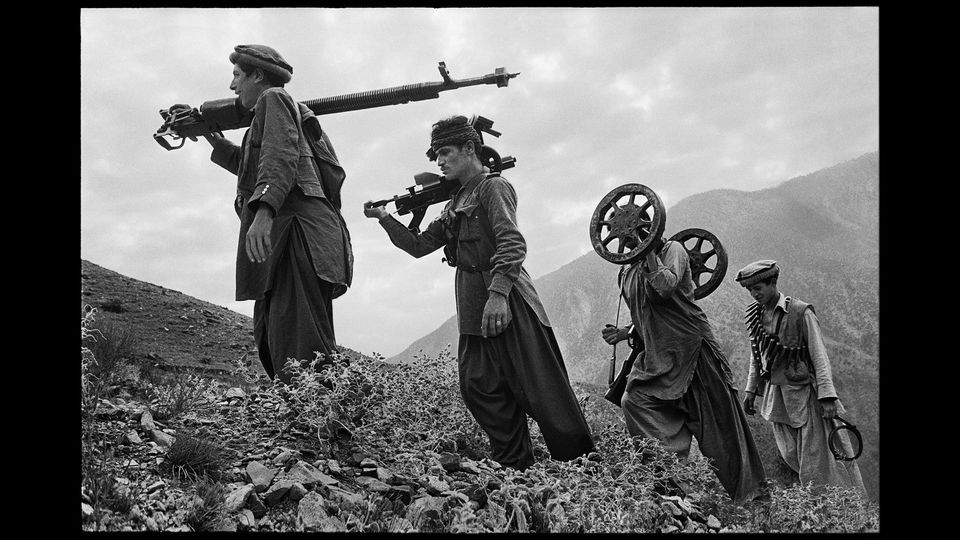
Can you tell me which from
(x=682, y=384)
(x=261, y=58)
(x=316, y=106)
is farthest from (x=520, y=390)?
(x=316, y=106)

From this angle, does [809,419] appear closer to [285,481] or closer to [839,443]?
[839,443]

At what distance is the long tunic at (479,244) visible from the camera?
16.2ft

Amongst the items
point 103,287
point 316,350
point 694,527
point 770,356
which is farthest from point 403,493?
point 103,287

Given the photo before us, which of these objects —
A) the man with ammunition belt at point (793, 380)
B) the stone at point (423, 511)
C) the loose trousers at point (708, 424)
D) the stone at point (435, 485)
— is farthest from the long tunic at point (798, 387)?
the stone at point (423, 511)

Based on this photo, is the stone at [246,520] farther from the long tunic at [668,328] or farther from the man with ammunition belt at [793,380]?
the man with ammunition belt at [793,380]

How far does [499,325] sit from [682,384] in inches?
68.1

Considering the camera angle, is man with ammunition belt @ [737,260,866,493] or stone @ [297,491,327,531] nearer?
stone @ [297,491,327,531]

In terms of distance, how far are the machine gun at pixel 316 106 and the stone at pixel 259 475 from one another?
254cm

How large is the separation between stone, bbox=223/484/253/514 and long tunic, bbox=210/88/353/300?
145cm

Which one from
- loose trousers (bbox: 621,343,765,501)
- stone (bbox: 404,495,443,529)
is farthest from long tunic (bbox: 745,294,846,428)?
stone (bbox: 404,495,443,529)

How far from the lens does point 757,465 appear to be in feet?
18.8

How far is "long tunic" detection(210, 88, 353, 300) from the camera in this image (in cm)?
492

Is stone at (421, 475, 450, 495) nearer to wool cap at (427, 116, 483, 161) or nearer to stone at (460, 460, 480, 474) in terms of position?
stone at (460, 460, 480, 474)

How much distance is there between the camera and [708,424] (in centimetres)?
574
